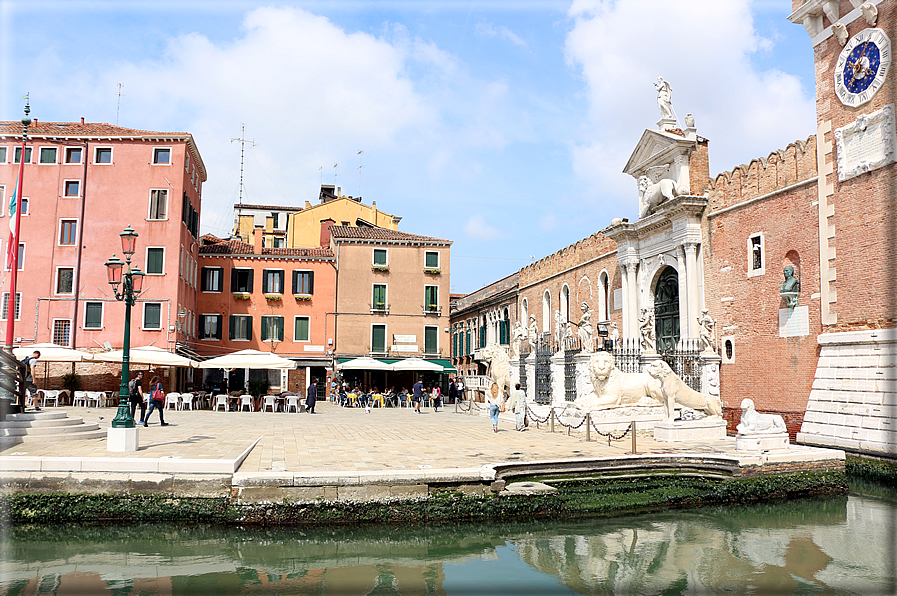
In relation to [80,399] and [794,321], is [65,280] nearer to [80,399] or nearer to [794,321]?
[80,399]

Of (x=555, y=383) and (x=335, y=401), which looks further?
(x=335, y=401)

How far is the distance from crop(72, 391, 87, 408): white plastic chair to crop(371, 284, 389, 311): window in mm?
13818

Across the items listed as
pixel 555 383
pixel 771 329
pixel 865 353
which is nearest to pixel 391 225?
pixel 555 383

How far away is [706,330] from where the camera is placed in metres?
18.0

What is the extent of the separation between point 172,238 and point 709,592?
25497 millimetres

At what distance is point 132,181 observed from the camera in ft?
90.6

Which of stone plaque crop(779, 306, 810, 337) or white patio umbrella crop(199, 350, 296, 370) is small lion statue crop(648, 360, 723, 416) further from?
white patio umbrella crop(199, 350, 296, 370)

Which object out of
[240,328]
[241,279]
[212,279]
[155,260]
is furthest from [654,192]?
[212,279]

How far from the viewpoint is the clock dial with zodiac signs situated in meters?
13.5

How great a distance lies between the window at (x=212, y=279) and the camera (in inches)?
1276

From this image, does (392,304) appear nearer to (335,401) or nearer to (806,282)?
(335,401)

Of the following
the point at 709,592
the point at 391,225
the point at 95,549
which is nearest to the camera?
the point at 709,592

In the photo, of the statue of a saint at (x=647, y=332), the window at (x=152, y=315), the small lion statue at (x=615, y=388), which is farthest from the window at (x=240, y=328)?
the small lion statue at (x=615, y=388)

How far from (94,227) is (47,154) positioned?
3479 millimetres
